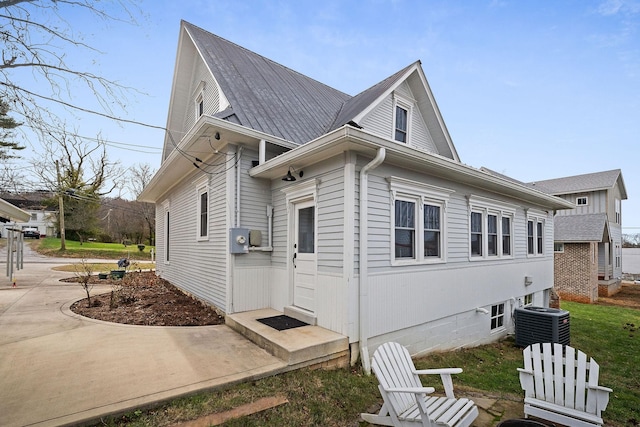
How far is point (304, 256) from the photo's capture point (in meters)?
5.55

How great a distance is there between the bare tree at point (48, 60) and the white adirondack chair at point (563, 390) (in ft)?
17.4

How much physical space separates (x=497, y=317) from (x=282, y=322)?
613cm

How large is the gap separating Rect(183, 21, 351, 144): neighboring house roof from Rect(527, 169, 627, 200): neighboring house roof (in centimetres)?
1660

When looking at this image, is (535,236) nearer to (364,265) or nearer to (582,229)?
(364,265)

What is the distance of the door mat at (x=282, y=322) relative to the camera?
16.4 ft

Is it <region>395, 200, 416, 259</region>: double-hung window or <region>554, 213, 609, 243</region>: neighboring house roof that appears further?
<region>554, 213, 609, 243</region>: neighboring house roof

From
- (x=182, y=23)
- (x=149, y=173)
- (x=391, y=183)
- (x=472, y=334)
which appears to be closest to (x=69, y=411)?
(x=391, y=183)

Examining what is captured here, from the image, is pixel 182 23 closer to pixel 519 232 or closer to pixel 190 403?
pixel 190 403

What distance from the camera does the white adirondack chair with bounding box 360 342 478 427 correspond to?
274cm

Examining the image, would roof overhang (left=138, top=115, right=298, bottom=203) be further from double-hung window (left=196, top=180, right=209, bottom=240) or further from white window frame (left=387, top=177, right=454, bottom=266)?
white window frame (left=387, top=177, right=454, bottom=266)

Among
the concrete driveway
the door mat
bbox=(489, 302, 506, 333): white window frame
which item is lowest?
bbox=(489, 302, 506, 333): white window frame

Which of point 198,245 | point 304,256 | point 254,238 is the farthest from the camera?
point 198,245

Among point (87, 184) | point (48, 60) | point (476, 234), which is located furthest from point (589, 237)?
point (87, 184)

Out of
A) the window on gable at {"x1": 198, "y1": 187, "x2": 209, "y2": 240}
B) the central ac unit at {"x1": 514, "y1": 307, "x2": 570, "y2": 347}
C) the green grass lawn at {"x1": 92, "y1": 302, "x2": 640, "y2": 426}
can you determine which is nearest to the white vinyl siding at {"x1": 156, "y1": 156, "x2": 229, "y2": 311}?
the window on gable at {"x1": 198, "y1": 187, "x2": 209, "y2": 240}
